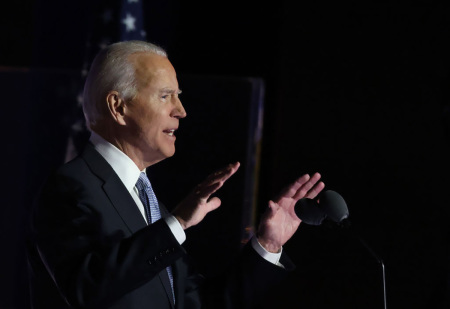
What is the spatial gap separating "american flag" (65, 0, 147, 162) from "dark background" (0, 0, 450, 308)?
56 mm

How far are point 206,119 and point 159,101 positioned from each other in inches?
69.8

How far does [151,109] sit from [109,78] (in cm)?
15

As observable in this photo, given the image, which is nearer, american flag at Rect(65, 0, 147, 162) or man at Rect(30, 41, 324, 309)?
man at Rect(30, 41, 324, 309)

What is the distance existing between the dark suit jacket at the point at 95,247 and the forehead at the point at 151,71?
10.1 inches

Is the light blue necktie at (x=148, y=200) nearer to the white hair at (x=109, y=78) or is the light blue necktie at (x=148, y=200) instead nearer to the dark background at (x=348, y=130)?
the white hair at (x=109, y=78)

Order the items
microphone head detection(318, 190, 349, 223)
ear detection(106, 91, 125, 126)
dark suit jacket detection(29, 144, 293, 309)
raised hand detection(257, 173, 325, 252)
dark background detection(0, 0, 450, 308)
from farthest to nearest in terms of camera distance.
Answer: dark background detection(0, 0, 450, 308) → raised hand detection(257, 173, 325, 252) → ear detection(106, 91, 125, 126) → microphone head detection(318, 190, 349, 223) → dark suit jacket detection(29, 144, 293, 309)

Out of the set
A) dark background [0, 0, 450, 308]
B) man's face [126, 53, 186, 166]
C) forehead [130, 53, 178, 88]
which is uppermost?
forehead [130, 53, 178, 88]

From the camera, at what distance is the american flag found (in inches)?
157

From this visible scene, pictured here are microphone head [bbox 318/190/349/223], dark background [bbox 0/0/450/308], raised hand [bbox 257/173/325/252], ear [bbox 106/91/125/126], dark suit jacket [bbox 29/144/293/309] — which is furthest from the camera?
dark background [bbox 0/0/450/308]

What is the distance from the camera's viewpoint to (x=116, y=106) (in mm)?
2025

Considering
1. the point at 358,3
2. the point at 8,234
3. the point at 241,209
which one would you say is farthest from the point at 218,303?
the point at 358,3

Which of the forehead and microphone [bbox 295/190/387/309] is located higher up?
the forehead

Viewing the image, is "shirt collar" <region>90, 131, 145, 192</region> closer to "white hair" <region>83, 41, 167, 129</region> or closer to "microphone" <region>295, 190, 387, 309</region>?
"white hair" <region>83, 41, 167, 129</region>

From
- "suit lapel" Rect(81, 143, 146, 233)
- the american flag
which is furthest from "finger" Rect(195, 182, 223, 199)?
the american flag
